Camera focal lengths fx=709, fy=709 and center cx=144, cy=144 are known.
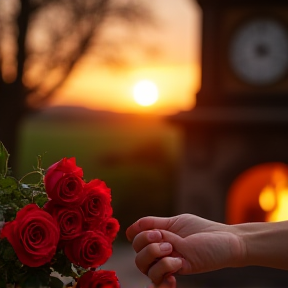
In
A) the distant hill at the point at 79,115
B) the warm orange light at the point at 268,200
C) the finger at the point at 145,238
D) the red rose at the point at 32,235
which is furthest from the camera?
the distant hill at the point at 79,115

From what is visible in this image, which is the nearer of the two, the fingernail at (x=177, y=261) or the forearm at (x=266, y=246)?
the fingernail at (x=177, y=261)

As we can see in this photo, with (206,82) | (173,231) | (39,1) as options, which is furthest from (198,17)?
(173,231)

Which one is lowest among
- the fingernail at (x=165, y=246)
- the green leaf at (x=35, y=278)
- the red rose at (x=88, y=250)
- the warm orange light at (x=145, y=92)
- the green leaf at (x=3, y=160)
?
the warm orange light at (x=145, y=92)

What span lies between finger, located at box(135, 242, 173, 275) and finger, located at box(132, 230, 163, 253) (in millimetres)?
33

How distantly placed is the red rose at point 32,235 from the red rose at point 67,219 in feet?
0.08

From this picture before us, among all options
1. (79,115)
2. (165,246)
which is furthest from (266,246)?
(79,115)

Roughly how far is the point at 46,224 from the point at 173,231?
0.74 meters

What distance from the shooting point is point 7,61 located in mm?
11617

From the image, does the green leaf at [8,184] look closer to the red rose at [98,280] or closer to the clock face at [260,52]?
the red rose at [98,280]

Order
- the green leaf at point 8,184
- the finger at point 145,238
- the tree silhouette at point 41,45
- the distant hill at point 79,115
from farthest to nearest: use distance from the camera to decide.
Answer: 1. the distant hill at point 79,115
2. the tree silhouette at point 41,45
3. the finger at point 145,238
4. the green leaf at point 8,184

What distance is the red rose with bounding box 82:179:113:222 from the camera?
1567 mm

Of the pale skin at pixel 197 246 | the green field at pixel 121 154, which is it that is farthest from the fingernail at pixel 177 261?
the green field at pixel 121 154

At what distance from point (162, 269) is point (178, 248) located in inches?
6.9

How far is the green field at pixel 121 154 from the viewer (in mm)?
16344
